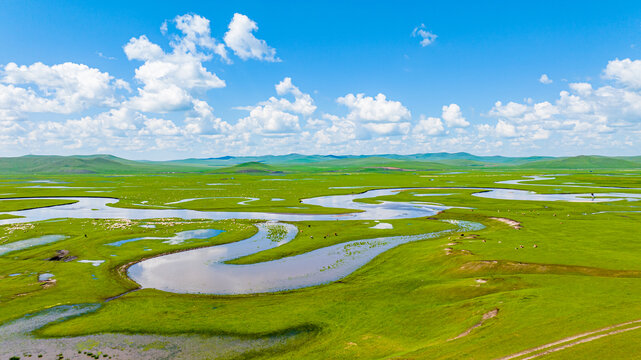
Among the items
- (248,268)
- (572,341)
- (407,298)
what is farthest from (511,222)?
(572,341)

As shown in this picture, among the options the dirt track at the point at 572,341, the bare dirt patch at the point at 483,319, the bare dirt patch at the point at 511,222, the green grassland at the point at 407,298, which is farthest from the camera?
the bare dirt patch at the point at 511,222

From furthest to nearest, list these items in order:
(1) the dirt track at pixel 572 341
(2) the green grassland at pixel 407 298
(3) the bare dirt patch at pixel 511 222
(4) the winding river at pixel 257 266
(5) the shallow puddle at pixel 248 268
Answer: (3) the bare dirt patch at pixel 511 222
(4) the winding river at pixel 257 266
(5) the shallow puddle at pixel 248 268
(2) the green grassland at pixel 407 298
(1) the dirt track at pixel 572 341

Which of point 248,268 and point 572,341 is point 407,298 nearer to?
point 572,341

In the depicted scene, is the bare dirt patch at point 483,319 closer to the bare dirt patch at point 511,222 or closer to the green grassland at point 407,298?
the green grassland at point 407,298

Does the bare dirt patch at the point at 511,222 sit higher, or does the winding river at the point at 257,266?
the bare dirt patch at the point at 511,222

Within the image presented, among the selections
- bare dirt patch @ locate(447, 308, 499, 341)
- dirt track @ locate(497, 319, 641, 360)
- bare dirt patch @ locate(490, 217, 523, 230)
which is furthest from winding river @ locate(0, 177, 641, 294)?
dirt track @ locate(497, 319, 641, 360)

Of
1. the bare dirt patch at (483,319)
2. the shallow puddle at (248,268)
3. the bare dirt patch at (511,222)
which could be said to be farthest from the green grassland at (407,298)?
the bare dirt patch at (511,222)

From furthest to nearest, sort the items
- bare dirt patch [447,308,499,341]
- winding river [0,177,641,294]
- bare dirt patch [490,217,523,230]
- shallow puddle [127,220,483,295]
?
bare dirt patch [490,217,523,230]
winding river [0,177,641,294]
shallow puddle [127,220,483,295]
bare dirt patch [447,308,499,341]

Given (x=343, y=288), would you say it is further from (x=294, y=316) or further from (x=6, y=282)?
(x=6, y=282)

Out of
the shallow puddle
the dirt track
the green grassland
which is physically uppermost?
the dirt track

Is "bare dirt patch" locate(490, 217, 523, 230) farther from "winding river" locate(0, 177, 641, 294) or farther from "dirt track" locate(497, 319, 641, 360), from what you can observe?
"dirt track" locate(497, 319, 641, 360)

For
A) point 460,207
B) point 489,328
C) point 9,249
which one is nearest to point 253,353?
point 489,328
